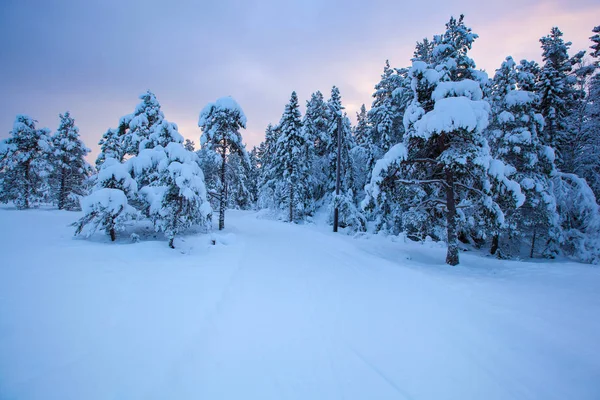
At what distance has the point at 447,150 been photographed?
31.0 feet

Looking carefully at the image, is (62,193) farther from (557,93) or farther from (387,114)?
(557,93)

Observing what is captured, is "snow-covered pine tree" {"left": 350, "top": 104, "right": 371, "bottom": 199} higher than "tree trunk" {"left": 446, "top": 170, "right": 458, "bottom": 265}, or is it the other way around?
"snow-covered pine tree" {"left": 350, "top": 104, "right": 371, "bottom": 199}

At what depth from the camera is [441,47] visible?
469 inches

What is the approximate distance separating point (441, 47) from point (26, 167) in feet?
120

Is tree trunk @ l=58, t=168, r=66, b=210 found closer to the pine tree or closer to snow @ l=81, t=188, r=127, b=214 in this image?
the pine tree

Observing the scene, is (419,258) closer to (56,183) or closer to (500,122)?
(500,122)

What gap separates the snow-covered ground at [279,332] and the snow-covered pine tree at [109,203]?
2575 mm

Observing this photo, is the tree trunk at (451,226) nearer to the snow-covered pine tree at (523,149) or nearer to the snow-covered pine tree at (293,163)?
the snow-covered pine tree at (523,149)

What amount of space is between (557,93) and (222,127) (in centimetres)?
2461

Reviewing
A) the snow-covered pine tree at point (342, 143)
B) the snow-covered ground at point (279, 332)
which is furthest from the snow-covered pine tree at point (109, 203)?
the snow-covered pine tree at point (342, 143)

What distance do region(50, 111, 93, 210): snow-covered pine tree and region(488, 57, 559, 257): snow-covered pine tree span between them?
35538 millimetres

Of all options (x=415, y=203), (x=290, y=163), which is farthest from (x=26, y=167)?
(x=415, y=203)

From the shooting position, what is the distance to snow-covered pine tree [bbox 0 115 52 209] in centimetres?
2225

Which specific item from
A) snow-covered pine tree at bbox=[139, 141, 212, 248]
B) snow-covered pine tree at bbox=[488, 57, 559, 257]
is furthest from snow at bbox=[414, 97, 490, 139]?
snow-covered pine tree at bbox=[139, 141, 212, 248]
